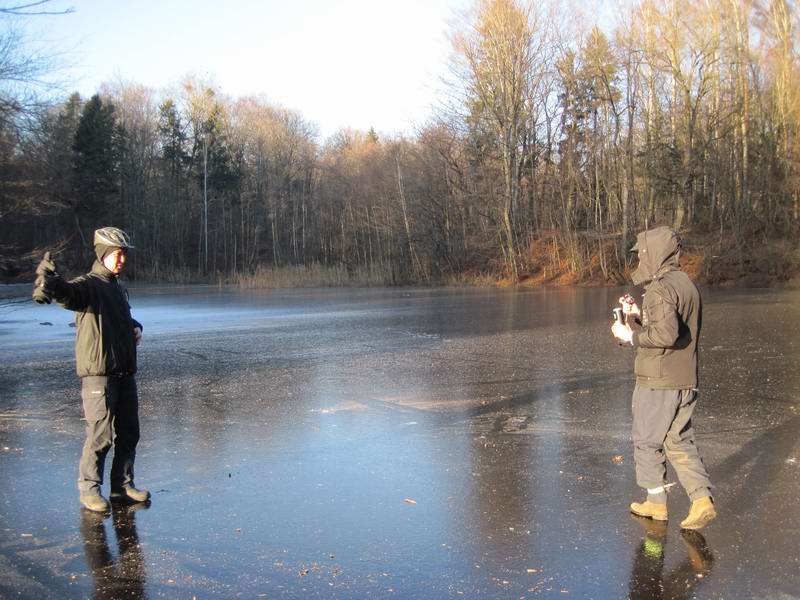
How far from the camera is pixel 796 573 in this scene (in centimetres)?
370

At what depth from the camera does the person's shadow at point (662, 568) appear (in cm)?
353

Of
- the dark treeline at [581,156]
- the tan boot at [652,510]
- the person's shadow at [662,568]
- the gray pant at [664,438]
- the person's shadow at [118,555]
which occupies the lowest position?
the person's shadow at [662,568]

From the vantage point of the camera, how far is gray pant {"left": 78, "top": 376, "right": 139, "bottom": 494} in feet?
15.6

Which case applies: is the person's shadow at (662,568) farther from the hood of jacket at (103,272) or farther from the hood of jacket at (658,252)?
the hood of jacket at (103,272)

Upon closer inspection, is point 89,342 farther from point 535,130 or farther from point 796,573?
point 535,130

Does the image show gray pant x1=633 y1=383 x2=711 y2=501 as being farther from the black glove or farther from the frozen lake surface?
the black glove

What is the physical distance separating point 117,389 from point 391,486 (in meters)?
1.99

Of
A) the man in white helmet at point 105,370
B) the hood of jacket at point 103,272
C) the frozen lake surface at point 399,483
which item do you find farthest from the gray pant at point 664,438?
the hood of jacket at point 103,272

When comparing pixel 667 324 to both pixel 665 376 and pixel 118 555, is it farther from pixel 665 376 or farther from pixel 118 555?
pixel 118 555

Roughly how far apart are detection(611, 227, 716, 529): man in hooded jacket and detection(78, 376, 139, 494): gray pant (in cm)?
332

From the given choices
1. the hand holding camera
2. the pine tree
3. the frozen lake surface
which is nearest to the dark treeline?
the pine tree

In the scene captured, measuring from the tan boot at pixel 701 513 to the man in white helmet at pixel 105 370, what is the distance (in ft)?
11.3

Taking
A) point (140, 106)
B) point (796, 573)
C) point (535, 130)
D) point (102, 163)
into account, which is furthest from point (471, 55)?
point (796, 573)

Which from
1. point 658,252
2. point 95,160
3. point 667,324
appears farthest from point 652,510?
point 95,160
